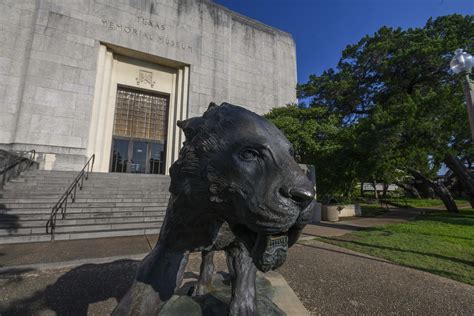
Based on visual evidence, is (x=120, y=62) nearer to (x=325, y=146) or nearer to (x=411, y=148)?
(x=325, y=146)

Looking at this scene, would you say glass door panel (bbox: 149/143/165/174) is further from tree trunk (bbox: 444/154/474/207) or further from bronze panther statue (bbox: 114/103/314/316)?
tree trunk (bbox: 444/154/474/207)

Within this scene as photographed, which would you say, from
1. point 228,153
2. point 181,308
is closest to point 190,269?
point 181,308

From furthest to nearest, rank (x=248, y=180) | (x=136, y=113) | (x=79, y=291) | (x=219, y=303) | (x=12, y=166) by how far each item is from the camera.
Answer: (x=136, y=113), (x=12, y=166), (x=79, y=291), (x=219, y=303), (x=248, y=180)

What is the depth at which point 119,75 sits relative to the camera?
15211 mm

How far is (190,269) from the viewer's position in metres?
3.94

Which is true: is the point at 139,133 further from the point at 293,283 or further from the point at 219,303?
the point at 219,303

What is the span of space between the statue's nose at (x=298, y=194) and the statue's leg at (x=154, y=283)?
0.80 meters

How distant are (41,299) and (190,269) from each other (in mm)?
1936

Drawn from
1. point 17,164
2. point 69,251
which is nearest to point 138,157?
point 17,164

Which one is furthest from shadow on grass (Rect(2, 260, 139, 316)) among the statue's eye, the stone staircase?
the stone staircase

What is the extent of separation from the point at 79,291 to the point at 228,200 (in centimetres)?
313

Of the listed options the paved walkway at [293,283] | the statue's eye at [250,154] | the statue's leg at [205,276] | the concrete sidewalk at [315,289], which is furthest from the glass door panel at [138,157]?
the statue's eye at [250,154]

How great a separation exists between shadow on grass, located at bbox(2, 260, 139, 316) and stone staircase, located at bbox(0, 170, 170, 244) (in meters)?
3.11

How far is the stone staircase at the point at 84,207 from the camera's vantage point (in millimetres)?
6266
